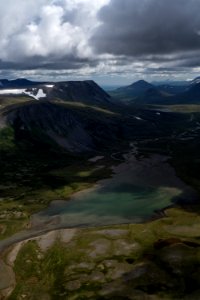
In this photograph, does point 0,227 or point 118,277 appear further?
point 0,227

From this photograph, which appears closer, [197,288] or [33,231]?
[197,288]

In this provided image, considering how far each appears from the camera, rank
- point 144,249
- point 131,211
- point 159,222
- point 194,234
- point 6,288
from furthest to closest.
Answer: point 131,211 → point 159,222 → point 194,234 → point 144,249 → point 6,288

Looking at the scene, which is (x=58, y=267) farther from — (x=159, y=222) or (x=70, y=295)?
(x=159, y=222)

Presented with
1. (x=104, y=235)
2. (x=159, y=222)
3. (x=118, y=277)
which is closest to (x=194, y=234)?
(x=159, y=222)

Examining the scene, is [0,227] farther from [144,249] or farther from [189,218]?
[189,218]

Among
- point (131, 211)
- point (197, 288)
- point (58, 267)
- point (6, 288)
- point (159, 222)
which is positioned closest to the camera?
point (197, 288)

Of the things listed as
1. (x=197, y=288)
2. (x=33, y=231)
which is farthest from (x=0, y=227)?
(x=197, y=288)

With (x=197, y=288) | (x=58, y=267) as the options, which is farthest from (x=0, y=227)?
(x=197, y=288)

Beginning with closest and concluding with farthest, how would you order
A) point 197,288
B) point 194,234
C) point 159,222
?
point 197,288 < point 194,234 < point 159,222

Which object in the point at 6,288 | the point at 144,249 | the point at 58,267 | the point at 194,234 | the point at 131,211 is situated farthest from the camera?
the point at 131,211
